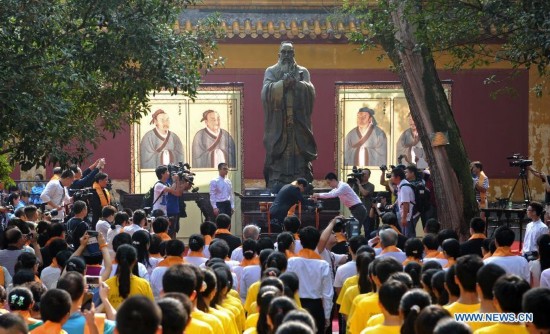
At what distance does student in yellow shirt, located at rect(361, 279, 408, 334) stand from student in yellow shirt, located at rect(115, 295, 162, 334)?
1.78 m

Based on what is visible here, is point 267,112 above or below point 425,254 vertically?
above

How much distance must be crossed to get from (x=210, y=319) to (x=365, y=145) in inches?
689

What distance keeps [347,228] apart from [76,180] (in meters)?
4.78

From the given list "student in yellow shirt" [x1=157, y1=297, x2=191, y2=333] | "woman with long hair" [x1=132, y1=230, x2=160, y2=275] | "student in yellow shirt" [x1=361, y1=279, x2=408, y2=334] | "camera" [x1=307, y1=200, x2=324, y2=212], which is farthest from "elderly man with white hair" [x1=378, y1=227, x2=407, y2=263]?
"camera" [x1=307, y1=200, x2=324, y2=212]

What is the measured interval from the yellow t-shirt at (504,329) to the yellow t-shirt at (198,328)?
5.43ft

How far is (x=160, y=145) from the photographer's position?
23.8 m

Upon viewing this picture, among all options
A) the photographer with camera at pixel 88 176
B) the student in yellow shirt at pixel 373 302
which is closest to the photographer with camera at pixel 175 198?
the photographer with camera at pixel 88 176

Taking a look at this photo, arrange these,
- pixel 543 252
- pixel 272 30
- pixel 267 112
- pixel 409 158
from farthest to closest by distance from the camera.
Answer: pixel 272 30
pixel 409 158
pixel 267 112
pixel 543 252

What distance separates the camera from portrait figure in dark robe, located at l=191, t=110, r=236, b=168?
23531 millimetres

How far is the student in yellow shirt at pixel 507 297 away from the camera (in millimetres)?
6570

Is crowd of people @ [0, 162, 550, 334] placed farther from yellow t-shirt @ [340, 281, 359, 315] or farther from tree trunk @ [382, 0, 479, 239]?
tree trunk @ [382, 0, 479, 239]

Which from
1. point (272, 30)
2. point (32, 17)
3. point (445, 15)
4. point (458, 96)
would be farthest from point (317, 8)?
point (32, 17)

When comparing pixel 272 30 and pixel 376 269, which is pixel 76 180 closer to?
pixel 272 30

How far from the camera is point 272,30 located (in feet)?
85.1
